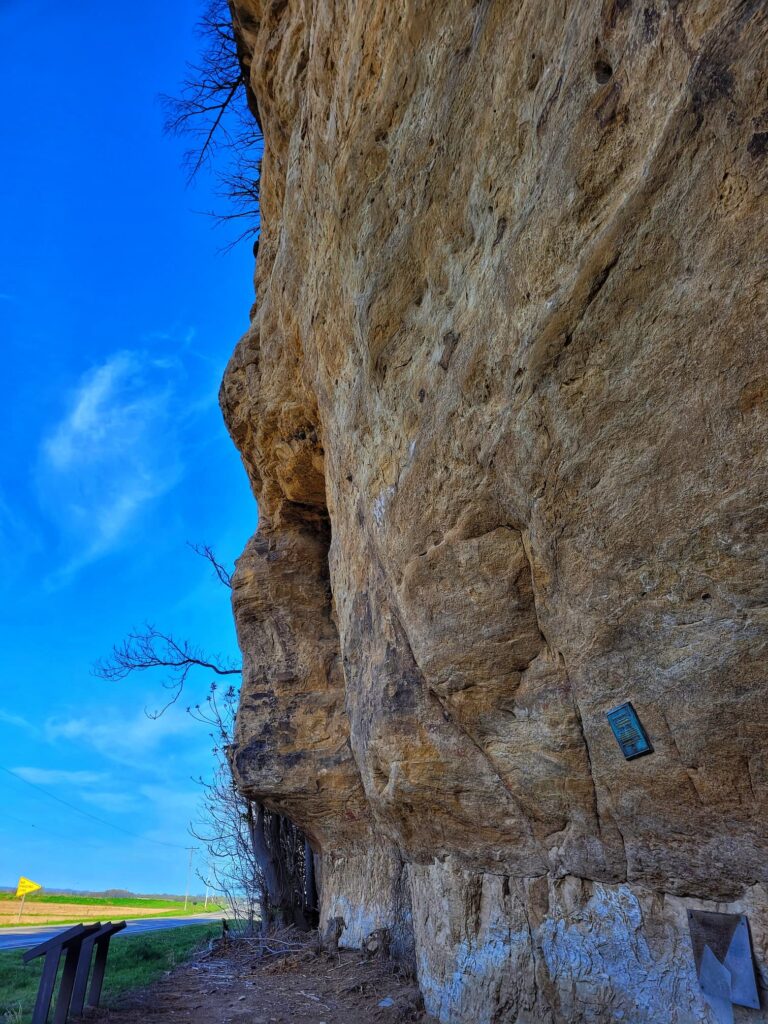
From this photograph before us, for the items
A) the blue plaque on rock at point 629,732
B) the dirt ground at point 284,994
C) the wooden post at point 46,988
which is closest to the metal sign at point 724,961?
the blue plaque on rock at point 629,732

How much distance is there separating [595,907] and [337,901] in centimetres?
516

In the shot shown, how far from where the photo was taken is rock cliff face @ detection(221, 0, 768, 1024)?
2477 millimetres

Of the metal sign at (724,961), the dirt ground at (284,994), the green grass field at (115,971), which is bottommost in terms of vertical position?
the metal sign at (724,961)

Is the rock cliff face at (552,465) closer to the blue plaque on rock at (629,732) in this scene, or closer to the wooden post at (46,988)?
the blue plaque on rock at (629,732)

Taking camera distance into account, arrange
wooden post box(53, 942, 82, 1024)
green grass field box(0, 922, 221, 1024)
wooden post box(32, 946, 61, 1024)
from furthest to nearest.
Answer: green grass field box(0, 922, 221, 1024) → wooden post box(53, 942, 82, 1024) → wooden post box(32, 946, 61, 1024)

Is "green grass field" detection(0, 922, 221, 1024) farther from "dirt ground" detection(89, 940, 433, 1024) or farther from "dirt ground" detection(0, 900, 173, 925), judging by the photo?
"dirt ground" detection(0, 900, 173, 925)

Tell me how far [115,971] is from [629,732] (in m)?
7.56

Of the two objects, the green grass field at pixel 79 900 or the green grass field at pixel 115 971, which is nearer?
the green grass field at pixel 115 971

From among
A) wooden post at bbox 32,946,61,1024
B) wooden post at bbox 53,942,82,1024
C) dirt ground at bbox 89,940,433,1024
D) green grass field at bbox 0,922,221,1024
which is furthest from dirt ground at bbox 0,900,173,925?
wooden post at bbox 32,946,61,1024

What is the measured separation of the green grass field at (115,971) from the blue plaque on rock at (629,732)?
504 cm

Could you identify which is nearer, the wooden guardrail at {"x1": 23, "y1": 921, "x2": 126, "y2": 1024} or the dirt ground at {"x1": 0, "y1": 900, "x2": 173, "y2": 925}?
the wooden guardrail at {"x1": 23, "y1": 921, "x2": 126, "y2": 1024}

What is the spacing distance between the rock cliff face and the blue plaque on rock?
5cm

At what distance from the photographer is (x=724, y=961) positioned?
2631 millimetres

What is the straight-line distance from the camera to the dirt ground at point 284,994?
5027mm
